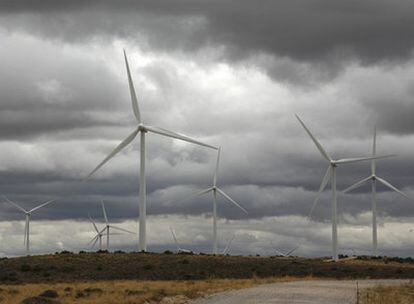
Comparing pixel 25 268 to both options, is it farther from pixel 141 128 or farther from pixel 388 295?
pixel 388 295

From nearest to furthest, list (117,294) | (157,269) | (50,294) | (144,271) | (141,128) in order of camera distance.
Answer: (117,294), (50,294), (144,271), (157,269), (141,128)

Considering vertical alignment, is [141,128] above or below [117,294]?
above

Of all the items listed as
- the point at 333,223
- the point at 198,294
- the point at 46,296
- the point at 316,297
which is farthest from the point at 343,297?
the point at 333,223

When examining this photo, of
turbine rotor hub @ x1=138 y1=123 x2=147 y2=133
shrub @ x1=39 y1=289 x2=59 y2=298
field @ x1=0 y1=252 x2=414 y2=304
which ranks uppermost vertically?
turbine rotor hub @ x1=138 y1=123 x2=147 y2=133

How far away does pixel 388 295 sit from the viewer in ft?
171

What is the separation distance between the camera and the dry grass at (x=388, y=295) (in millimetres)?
49497

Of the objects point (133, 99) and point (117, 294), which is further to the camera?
point (133, 99)

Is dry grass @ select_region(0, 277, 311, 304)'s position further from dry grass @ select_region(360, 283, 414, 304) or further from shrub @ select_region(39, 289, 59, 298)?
dry grass @ select_region(360, 283, 414, 304)

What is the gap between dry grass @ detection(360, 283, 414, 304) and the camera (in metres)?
49.5

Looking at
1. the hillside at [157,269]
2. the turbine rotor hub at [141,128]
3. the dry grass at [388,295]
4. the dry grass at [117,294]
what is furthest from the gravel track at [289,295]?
the turbine rotor hub at [141,128]

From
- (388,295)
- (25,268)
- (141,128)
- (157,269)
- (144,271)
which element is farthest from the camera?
(141,128)

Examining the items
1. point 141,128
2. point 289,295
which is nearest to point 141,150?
point 141,128

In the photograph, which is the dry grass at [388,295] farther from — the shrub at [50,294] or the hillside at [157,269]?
the hillside at [157,269]

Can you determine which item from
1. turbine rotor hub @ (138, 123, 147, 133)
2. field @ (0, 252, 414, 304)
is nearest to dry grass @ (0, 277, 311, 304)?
field @ (0, 252, 414, 304)
